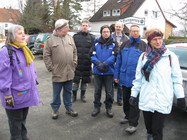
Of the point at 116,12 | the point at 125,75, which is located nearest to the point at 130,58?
the point at 125,75

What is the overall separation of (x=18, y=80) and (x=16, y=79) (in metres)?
0.03

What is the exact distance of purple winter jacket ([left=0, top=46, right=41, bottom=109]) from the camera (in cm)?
240

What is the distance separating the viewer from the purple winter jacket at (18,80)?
7.87 ft

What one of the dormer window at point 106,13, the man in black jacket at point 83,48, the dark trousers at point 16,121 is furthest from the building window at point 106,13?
the dark trousers at point 16,121

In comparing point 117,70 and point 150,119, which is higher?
point 117,70

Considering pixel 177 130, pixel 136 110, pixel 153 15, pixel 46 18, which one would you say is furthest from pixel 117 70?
pixel 153 15

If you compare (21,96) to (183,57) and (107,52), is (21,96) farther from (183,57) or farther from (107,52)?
(183,57)

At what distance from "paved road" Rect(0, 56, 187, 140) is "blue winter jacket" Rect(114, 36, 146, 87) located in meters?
0.95

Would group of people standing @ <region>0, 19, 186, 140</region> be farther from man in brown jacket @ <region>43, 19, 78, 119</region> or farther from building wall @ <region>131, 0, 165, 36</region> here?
building wall @ <region>131, 0, 165, 36</region>

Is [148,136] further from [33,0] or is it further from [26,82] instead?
[33,0]

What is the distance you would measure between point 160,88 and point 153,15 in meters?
34.4

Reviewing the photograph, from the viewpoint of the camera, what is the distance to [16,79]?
2.52 m

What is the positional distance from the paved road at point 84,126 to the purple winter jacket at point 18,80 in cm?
95

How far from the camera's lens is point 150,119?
102 inches
